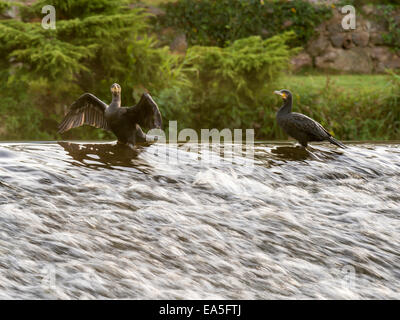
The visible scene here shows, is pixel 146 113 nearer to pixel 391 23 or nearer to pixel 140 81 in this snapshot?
pixel 140 81

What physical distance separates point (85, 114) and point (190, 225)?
194 centimetres

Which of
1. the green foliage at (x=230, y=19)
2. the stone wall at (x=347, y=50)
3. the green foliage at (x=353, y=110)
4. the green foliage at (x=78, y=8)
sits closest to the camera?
the green foliage at (x=78, y=8)

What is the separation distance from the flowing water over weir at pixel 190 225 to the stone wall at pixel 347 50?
34.3 ft

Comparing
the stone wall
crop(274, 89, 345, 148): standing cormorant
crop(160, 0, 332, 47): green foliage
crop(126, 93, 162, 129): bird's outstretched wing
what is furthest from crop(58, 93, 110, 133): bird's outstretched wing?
the stone wall

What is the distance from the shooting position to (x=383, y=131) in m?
10.5

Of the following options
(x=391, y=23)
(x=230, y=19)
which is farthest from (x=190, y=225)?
(x=391, y=23)

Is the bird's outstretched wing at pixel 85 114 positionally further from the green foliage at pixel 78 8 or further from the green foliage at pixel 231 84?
the green foliage at pixel 231 84

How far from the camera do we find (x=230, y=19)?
1475cm

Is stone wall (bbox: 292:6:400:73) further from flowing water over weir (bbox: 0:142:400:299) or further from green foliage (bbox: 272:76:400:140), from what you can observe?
flowing water over weir (bbox: 0:142:400:299)

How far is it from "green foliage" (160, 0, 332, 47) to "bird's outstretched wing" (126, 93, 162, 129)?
10.4 metres

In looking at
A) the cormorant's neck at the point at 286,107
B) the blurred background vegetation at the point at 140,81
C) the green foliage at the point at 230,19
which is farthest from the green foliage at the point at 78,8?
the cormorant's neck at the point at 286,107

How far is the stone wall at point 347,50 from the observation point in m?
15.1
